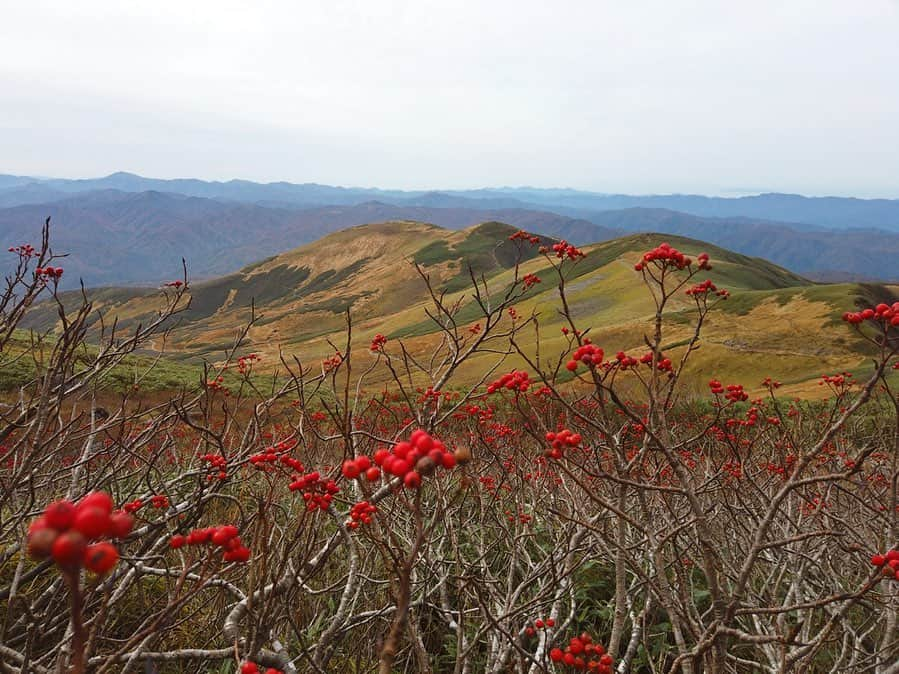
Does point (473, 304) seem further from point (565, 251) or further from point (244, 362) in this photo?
point (565, 251)

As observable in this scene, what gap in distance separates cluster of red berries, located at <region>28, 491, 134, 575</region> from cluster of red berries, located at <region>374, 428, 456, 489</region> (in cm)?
60

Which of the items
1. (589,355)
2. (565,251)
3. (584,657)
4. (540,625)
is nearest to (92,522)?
(589,355)

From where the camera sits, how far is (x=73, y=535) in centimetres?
73

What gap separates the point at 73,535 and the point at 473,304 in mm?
75787

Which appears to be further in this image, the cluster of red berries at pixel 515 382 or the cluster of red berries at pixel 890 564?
the cluster of red berries at pixel 515 382

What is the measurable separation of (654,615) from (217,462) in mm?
4712

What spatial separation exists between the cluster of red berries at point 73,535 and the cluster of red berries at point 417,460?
60 cm

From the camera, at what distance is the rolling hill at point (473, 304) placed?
3375cm

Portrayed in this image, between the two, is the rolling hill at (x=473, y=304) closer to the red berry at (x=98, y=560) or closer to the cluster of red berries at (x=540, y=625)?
the cluster of red berries at (x=540, y=625)

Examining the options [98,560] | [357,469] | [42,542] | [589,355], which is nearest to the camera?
[42,542]

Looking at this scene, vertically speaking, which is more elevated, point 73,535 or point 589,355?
point 73,535

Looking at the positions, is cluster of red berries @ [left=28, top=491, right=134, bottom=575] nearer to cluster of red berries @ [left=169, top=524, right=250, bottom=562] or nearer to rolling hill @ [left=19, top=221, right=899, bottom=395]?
cluster of red berries @ [left=169, top=524, right=250, bottom=562]

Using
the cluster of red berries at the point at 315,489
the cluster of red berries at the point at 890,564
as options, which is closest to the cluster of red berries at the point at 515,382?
the cluster of red berries at the point at 315,489

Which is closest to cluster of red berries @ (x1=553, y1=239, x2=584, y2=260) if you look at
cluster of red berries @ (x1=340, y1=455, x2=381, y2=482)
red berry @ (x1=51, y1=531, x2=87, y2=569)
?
cluster of red berries @ (x1=340, y1=455, x2=381, y2=482)
